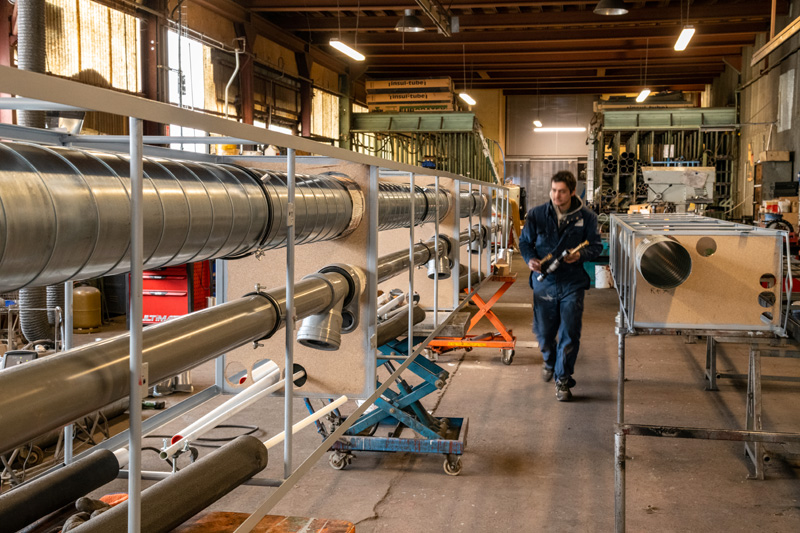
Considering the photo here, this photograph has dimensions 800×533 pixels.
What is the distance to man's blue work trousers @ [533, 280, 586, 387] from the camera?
19.3ft

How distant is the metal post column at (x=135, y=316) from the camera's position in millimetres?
1207

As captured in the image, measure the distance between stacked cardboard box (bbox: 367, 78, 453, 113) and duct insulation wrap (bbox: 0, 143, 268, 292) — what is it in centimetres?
1351

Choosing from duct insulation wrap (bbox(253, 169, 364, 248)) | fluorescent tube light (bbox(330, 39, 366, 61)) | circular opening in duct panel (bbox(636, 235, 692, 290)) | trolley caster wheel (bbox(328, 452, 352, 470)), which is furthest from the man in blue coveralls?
fluorescent tube light (bbox(330, 39, 366, 61))

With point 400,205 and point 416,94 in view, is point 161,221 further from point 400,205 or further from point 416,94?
point 416,94

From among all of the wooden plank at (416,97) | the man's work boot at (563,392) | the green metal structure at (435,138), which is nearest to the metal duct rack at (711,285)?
the man's work boot at (563,392)

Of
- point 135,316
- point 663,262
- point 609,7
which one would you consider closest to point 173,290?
point 663,262

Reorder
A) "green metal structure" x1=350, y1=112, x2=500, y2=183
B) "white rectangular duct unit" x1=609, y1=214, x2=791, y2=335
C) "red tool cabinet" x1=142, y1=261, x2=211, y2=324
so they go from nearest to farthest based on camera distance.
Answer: "white rectangular duct unit" x1=609, y1=214, x2=791, y2=335 → "red tool cabinet" x1=142, y1=261, x2=211, y2=324 → "green metal structure" x1=350, y1=112, x2=500, y2=183

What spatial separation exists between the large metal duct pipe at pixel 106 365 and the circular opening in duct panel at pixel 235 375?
2.99 ft

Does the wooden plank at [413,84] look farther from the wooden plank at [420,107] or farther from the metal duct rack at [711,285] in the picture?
the metal duct rack at [711,285]

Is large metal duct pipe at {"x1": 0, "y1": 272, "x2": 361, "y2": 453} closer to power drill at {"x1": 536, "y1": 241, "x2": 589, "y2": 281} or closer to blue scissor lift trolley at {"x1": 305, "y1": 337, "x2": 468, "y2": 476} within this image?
blue scissor lift trolley at {"x1": 305, "y1": 337, "x2": 468, "y2": 476}

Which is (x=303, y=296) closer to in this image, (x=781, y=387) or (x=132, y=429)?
(x=132, y=429)

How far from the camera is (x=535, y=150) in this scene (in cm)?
2517

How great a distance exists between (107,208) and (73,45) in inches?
272

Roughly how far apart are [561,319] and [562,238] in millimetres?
667
